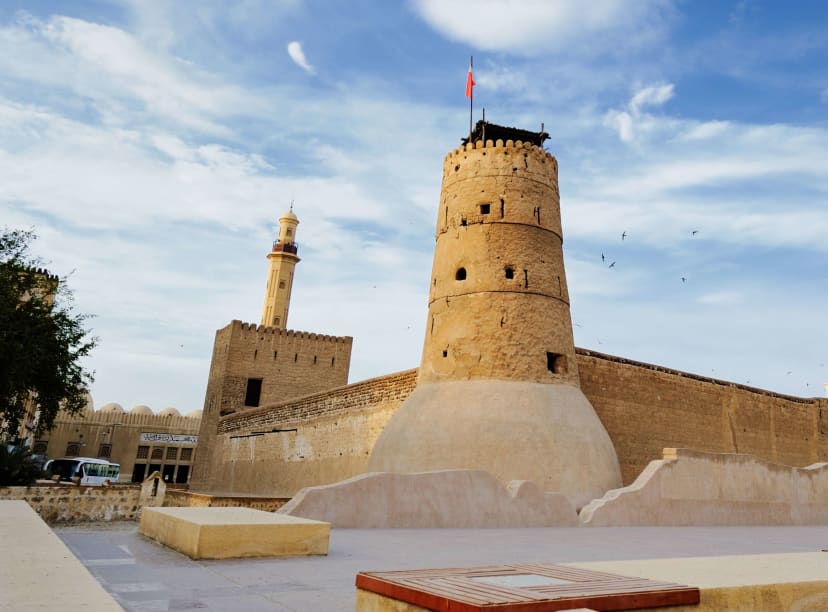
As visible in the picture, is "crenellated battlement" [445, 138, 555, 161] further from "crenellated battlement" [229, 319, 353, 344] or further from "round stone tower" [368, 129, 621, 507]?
"crenellated battlement" [229, 319, 353, 344]

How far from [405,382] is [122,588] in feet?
35.2

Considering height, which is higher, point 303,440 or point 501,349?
point 501,349

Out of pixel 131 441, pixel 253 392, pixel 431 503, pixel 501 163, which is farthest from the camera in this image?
pixel 131 441

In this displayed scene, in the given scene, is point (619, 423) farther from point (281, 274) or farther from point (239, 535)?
point (281, 274)


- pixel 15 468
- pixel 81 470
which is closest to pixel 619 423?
pixel 15 468

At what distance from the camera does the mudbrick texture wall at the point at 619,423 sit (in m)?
14.9

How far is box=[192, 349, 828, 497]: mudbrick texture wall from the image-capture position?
48.7 feet

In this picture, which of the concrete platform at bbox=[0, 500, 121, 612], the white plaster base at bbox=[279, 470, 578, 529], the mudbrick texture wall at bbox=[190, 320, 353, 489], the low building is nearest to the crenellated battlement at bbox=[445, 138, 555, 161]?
the white plaster base at bbox=[279, 470, 578, 529]

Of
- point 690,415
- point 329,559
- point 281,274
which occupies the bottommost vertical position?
point 329,559

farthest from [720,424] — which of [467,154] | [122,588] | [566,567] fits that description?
[122,588]

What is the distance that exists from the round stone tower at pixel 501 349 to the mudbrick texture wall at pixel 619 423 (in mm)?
1877

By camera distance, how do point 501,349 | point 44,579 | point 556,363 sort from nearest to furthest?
point 44,579
point 501,349
point 556,363

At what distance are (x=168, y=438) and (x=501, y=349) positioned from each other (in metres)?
34.0

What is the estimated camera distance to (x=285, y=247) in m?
34.2
